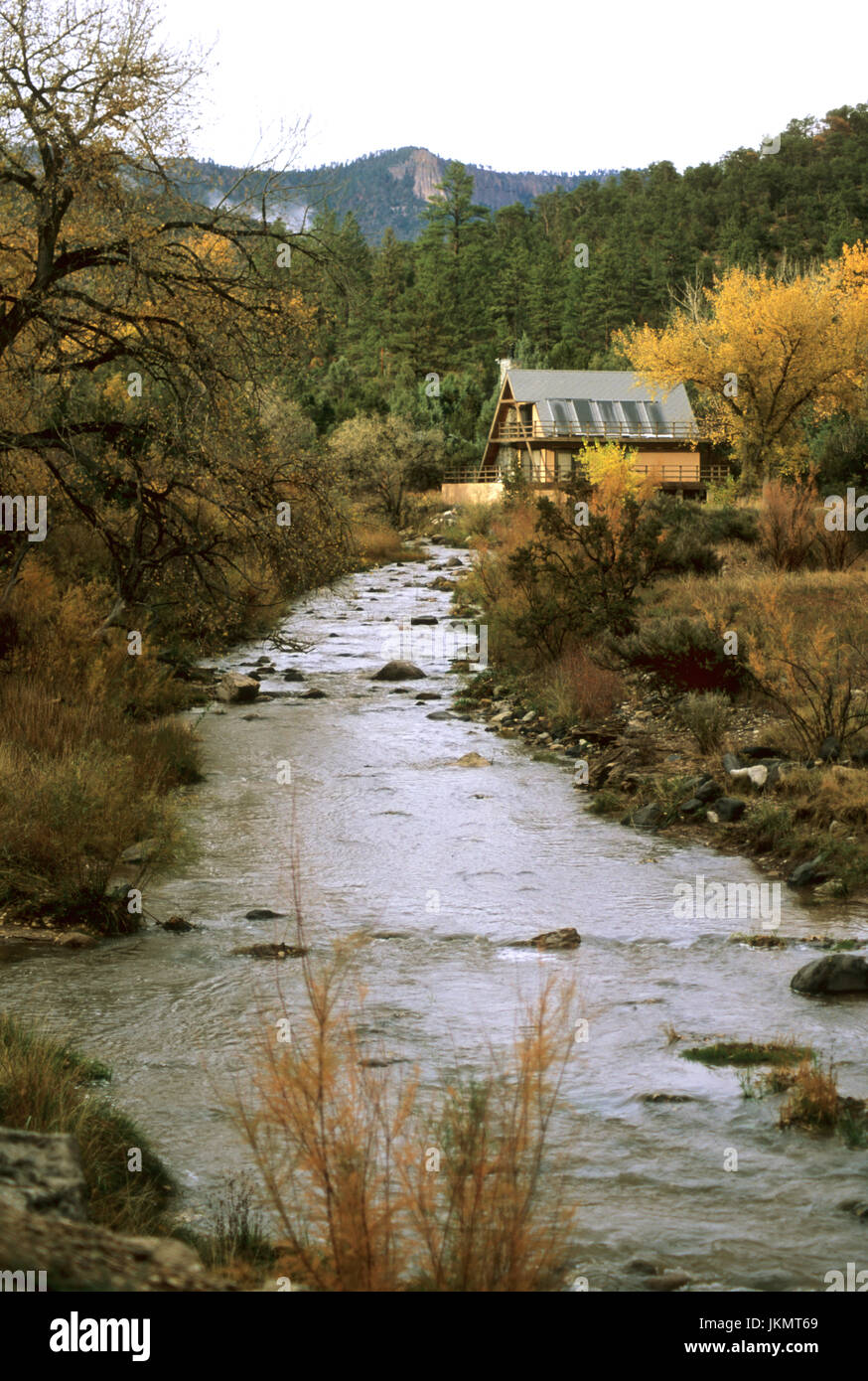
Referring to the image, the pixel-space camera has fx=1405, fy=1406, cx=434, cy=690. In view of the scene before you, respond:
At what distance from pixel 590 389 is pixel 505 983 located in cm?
5724

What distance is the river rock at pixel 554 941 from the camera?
9.60 meters

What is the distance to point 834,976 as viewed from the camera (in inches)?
336

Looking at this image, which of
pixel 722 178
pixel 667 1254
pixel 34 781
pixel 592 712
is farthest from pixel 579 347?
pixel 667 1254

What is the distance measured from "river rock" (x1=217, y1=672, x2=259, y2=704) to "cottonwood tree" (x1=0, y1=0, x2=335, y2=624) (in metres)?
3.48

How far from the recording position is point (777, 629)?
50.8ft

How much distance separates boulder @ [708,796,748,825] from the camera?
1277 centimetres

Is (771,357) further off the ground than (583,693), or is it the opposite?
(771,357)

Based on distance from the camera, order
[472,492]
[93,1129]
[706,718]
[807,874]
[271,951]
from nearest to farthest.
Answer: [93,1129] < [271,951] < [807,874] < [706,718] < [472,492]

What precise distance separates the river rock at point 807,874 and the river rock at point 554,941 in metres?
2.24

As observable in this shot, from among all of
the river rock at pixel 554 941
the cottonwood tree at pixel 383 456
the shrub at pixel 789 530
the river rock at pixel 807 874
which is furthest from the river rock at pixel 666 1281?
the cottonwood tree at pixel 383 456

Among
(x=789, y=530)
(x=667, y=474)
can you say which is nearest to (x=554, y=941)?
(x=789, y=530)

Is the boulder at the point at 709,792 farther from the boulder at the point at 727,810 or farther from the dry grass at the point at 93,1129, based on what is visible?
the dry grass at the point at 93,1129

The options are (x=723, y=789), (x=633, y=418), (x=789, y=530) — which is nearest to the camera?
(x=723, y=789)

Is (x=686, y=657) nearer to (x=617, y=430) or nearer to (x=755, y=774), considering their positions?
(x=755, y=774)
